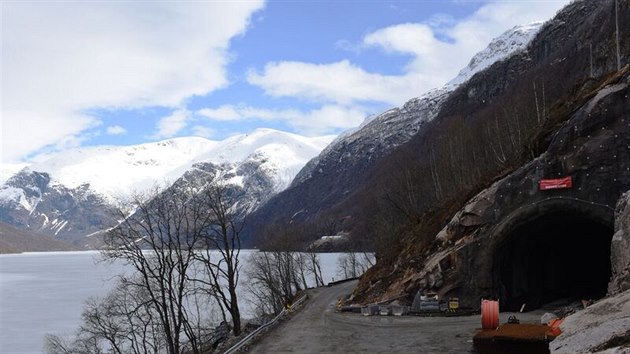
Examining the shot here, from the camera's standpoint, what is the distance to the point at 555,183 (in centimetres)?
2933

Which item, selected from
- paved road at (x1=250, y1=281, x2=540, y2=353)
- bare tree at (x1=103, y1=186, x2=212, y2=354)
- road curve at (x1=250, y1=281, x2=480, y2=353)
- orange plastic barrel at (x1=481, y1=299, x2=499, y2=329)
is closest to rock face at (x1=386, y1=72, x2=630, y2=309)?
paved road at (x1=250, y1=281, x2=540, y2=353)

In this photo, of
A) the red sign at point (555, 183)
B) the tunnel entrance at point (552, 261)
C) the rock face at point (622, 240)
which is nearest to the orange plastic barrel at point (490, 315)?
the rock face at point (622, 240)

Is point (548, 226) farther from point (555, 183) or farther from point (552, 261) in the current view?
point (552, 261)

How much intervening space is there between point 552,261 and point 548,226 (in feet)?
18.4

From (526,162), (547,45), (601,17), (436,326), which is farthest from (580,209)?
(547,45)

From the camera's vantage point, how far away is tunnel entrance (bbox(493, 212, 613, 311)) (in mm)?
31750

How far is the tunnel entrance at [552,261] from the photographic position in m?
31.8

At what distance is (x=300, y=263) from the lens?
267 ft

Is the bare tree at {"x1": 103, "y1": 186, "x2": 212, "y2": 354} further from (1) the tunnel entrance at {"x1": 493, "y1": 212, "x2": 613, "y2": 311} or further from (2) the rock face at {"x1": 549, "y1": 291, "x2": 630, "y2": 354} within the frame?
(2) the rock face at {"x1": 549, "y1": 291, "x2": 630, "y2": 354}

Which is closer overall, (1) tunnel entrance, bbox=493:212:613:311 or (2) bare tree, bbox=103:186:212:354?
(1) tunnel entrance, bbox=493:212:613:311

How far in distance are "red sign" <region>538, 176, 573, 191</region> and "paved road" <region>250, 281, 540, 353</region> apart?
6.68 metres

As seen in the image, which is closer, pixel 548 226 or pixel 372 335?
pixel 372 335

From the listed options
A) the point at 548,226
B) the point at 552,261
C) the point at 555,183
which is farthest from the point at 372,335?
the point at 552,261

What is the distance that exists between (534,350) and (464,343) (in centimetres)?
491
